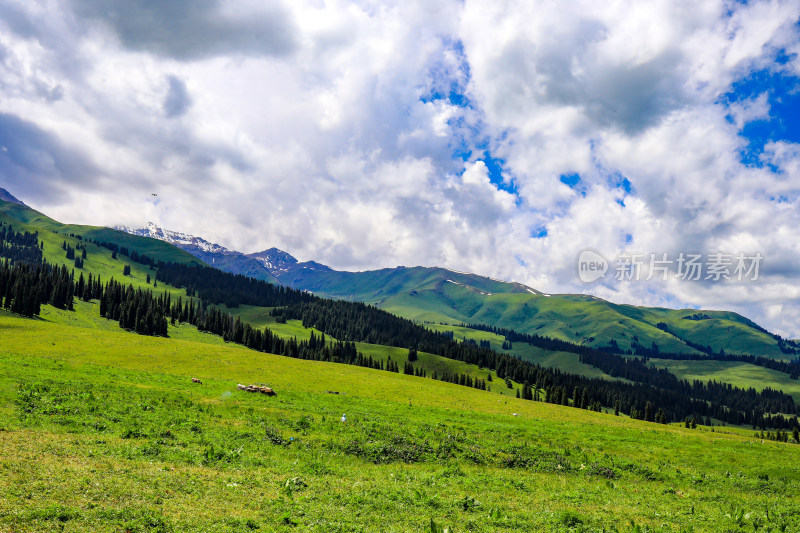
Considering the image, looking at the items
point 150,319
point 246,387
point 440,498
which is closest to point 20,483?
point 440,498

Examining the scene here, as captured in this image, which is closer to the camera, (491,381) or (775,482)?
(775,482)

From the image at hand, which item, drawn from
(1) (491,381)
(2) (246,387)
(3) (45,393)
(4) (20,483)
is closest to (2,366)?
(3) (45,393)

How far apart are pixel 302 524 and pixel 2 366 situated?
41751 millimetres

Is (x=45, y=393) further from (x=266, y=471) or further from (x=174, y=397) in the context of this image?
(x=266, y=471)

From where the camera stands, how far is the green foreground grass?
16531mm

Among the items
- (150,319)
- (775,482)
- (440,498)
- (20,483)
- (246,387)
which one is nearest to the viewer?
(20,483)

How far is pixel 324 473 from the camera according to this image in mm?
24031

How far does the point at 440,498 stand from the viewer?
2095cm

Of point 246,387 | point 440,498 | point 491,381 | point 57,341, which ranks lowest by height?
point 491,381

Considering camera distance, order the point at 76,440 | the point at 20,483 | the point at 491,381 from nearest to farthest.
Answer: the point at 20,483 < the point at 76,440 < the point at 491,381

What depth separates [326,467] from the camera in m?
24.8

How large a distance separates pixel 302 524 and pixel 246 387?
115 feet

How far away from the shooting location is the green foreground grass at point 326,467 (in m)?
16.5

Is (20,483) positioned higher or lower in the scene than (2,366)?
higher
